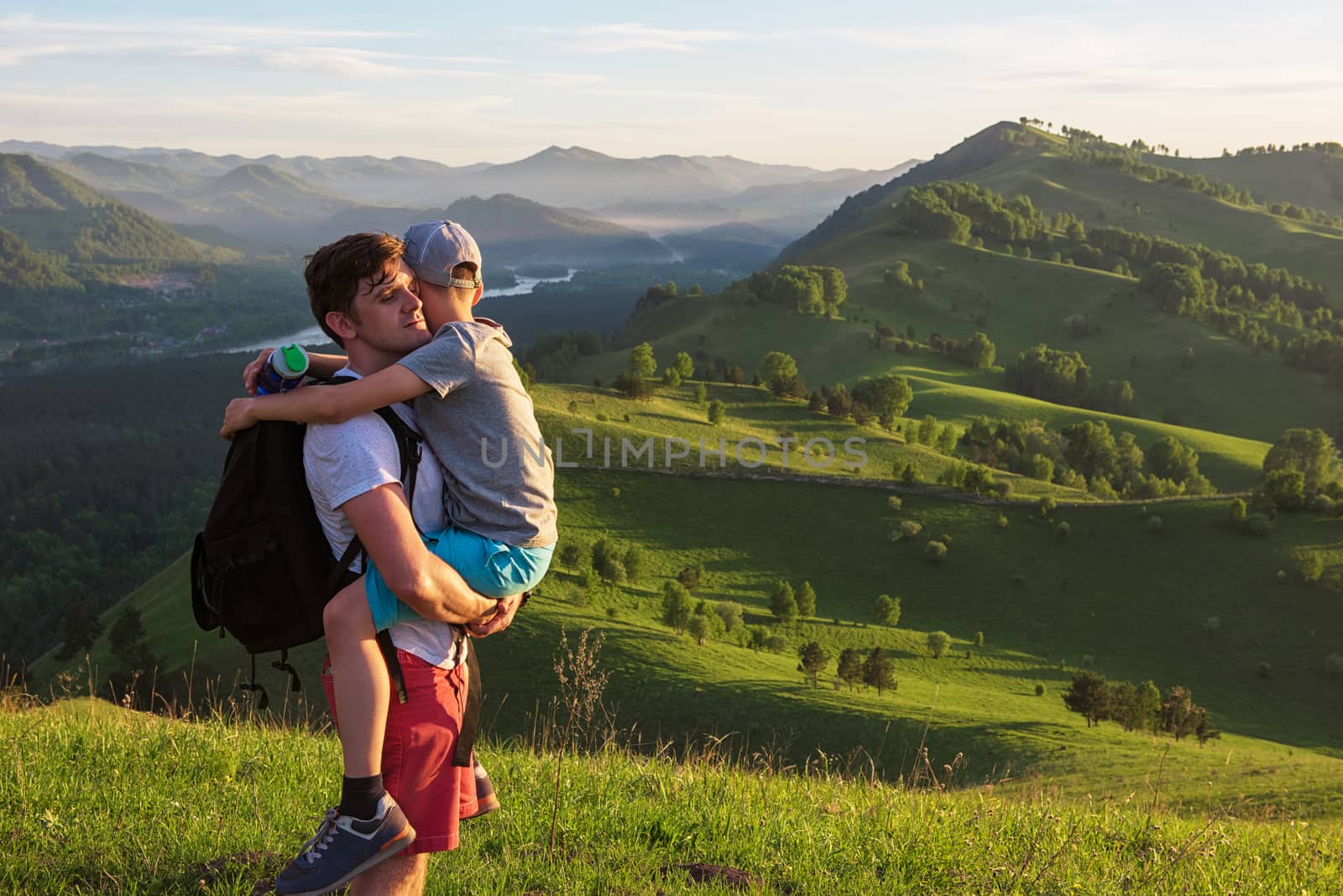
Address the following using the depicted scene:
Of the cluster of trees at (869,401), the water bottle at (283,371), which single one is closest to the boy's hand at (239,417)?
the water bottle at (283,371)

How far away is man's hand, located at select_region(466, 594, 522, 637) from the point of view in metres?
3.98

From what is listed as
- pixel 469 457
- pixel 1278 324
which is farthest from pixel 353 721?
pixel 1278 324

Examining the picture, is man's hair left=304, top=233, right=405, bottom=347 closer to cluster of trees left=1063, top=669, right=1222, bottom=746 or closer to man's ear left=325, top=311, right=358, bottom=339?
man's ear left=325, top=311, right=358, bottom=339

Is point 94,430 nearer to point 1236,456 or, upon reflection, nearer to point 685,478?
point 685,478

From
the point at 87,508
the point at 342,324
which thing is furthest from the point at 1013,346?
the point at 342,324

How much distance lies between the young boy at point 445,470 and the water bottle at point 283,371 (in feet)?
0.43

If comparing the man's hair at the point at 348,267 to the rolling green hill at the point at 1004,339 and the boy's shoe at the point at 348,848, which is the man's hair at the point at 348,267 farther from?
the rolling green hill at the point at 1004,339

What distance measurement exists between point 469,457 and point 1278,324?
196981mm

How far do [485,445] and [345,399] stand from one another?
1.97ft

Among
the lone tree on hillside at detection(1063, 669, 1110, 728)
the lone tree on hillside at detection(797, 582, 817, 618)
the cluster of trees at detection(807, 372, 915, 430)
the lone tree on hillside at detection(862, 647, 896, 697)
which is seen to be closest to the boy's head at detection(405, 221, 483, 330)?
the lone tree on hillside at detection(862, 647, 896, 697)

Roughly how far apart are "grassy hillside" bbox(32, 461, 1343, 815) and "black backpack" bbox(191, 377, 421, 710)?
97.4 feet

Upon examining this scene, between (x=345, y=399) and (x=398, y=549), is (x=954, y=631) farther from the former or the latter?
(x=345, y=399)

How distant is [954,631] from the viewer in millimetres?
61688

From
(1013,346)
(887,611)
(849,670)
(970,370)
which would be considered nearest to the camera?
(849,670)
